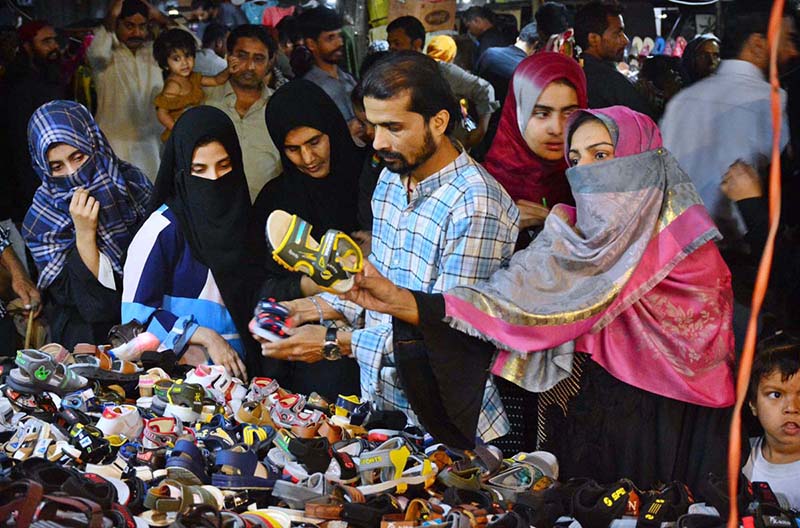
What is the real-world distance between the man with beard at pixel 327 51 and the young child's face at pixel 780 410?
290 centimetres

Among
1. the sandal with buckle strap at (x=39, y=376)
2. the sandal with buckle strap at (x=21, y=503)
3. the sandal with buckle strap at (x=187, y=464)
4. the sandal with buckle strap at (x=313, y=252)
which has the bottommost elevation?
the sandal with buckle strap at (x=187, y=464)

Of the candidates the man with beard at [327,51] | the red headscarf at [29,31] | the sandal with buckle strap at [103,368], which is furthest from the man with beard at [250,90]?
the sandal with buckle strap at [103,368]

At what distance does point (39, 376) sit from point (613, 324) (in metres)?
1.48

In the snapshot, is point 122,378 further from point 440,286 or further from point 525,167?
point 525,167

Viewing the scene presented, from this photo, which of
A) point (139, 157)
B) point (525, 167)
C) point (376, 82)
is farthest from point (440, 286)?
point (139, 157)

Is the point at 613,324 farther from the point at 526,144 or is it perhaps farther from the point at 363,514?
the point at 526,144

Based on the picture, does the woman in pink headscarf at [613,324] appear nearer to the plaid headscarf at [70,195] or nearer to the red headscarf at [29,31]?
the plaid headscarf at [70,195]

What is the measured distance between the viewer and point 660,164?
2.46m

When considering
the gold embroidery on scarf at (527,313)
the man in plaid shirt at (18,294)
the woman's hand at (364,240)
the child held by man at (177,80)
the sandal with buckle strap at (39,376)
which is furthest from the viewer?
the child held by man at (177,80)

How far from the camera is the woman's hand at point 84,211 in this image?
371 cm

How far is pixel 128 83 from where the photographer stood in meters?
5.19

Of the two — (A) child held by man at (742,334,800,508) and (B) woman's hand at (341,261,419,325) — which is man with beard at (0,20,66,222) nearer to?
(B) woman's hand at (341,261,419,325)

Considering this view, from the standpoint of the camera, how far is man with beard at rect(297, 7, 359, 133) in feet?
16.4

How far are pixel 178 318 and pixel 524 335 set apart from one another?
1.47 metres
